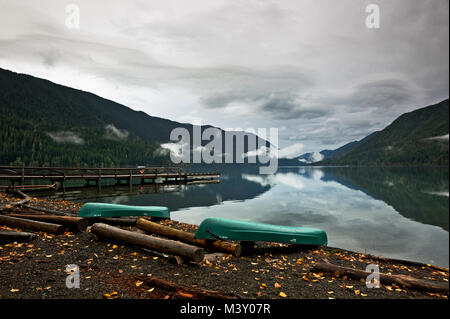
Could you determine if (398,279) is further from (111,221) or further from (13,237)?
(13,237)

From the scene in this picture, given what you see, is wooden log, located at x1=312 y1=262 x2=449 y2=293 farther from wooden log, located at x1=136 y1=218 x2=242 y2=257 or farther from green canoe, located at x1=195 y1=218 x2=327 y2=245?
wooden log, located at x1=136 y1=218 x2=242 y2=257

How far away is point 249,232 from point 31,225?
27.8 feet

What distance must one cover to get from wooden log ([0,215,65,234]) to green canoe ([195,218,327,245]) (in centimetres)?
548

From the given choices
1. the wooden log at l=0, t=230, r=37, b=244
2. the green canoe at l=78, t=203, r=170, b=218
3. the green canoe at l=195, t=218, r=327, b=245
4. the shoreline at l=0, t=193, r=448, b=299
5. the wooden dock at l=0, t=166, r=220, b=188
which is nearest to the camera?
the shoreline at l=0, t=193, r=448, b=299

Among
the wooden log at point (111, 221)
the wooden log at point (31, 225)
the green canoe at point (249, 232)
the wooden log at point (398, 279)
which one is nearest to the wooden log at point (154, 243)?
the green canoe at point (249, 232)

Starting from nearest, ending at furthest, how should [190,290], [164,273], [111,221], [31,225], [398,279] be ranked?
[190,290], [398,279], [164,273], [31,225], [111,221]

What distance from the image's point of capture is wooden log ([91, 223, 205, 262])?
7160 mm

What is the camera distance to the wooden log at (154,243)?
7160 mm

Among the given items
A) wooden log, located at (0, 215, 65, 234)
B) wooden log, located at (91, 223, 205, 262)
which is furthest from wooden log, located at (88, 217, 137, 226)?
wooden log, located at (91, 223, 205, 262)

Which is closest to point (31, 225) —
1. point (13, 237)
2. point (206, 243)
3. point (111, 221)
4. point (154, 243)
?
point (13, 237)

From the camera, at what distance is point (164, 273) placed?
22.1ft
